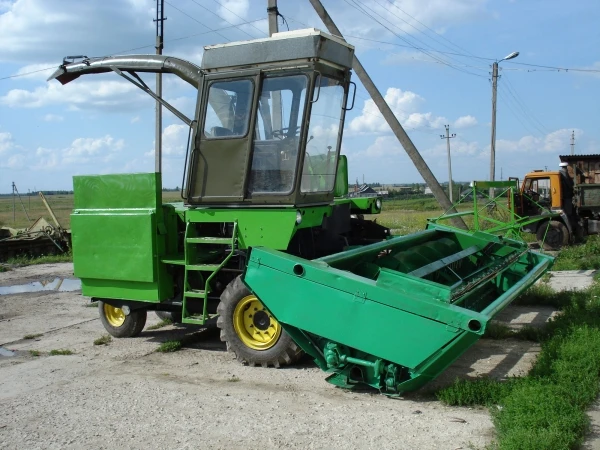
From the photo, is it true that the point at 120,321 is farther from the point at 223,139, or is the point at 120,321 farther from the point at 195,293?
the point at 223,139

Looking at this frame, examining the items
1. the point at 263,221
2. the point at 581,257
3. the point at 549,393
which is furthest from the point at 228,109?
the point at 581,257

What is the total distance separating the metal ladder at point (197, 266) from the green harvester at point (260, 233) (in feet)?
0.06

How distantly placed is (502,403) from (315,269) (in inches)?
67.9

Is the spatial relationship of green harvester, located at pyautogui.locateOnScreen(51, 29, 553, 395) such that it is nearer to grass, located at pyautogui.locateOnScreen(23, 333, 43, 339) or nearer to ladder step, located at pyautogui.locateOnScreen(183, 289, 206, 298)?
ladder step, located at pyautogui.locateOnScreen(183, 289, 206, 298)

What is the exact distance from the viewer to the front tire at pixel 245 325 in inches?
245

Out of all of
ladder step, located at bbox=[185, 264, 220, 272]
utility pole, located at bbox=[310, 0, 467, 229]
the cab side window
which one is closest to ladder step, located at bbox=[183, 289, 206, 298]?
ladder step, located at bbox=[185, 264, 220, 272]

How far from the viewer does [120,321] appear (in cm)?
792

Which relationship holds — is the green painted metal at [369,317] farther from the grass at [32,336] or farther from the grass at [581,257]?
the grass at [581,257]

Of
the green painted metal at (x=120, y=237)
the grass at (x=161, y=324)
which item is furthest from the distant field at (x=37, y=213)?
the grass at (x=161, y=324)

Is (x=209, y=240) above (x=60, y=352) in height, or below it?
above

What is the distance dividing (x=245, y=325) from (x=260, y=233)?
95 centimetres

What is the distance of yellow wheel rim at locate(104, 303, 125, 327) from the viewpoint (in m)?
7.92

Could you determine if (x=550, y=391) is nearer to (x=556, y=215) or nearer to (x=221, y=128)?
(x=221, y=128)

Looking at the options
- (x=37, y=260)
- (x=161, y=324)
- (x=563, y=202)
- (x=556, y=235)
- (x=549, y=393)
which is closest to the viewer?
(x=549, y=393)
